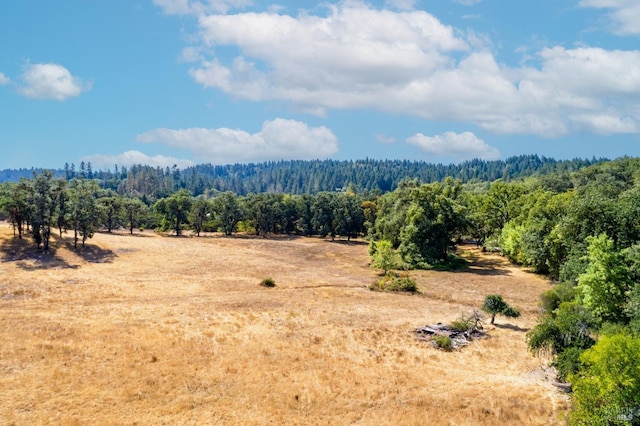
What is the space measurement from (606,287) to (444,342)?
42.1 feet

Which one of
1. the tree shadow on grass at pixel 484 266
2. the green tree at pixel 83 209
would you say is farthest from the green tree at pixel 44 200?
the tree shadow on grass at pixel 484 266

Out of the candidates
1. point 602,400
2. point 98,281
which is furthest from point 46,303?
point 602,400

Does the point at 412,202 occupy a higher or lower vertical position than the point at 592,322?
higher

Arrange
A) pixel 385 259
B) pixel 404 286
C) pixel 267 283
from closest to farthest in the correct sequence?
pixel 267 283 → pixel 404 286 → pixel 385 259

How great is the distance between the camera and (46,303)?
42.7 m

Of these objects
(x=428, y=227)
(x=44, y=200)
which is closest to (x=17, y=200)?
(x=44, y=200)

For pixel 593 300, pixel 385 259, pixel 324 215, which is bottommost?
pixel 385 259

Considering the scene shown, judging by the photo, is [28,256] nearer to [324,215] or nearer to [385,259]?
[385,259]

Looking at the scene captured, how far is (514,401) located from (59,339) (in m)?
32.0

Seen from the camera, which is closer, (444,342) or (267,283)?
(444,342)

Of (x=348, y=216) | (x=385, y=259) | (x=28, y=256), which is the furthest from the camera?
(x=348, y=216)

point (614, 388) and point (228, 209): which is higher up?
point (228, 209)

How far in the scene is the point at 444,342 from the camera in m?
34.0

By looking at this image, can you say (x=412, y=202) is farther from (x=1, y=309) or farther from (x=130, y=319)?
(x=1, y=309)
